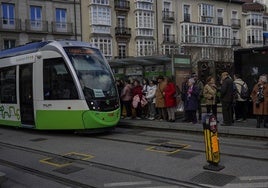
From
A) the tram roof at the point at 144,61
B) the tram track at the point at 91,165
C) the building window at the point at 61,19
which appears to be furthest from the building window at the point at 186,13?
the tram track at the point at 91,165

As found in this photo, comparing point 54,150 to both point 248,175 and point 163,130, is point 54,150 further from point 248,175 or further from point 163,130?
point 248,175

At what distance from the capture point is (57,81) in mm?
12609

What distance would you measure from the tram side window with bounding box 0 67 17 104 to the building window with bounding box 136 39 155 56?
31.6 metres

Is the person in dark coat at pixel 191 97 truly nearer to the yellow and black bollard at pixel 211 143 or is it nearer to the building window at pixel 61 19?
the yellow and black bollard at pixel 211 143

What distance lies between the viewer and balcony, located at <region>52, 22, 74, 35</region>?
40.3 m

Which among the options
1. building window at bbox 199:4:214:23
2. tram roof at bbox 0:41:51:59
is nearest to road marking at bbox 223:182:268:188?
tram roof at bbox 0:41:51:59

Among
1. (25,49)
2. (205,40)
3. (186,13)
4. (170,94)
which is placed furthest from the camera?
(205,40)

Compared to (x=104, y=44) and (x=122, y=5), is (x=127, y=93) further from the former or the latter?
(x=122, y=5)

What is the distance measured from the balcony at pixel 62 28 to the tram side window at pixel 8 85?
2570cm

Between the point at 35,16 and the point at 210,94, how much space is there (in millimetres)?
30302

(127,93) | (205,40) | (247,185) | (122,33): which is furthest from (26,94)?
(205,40)

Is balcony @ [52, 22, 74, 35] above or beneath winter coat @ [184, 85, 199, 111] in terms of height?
above

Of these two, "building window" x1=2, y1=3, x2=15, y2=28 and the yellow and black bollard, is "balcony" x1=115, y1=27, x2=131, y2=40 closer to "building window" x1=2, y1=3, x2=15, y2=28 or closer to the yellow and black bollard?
"building window" x1=2, y1=3, x2=15, y2=28

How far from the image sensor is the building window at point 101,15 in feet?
142
